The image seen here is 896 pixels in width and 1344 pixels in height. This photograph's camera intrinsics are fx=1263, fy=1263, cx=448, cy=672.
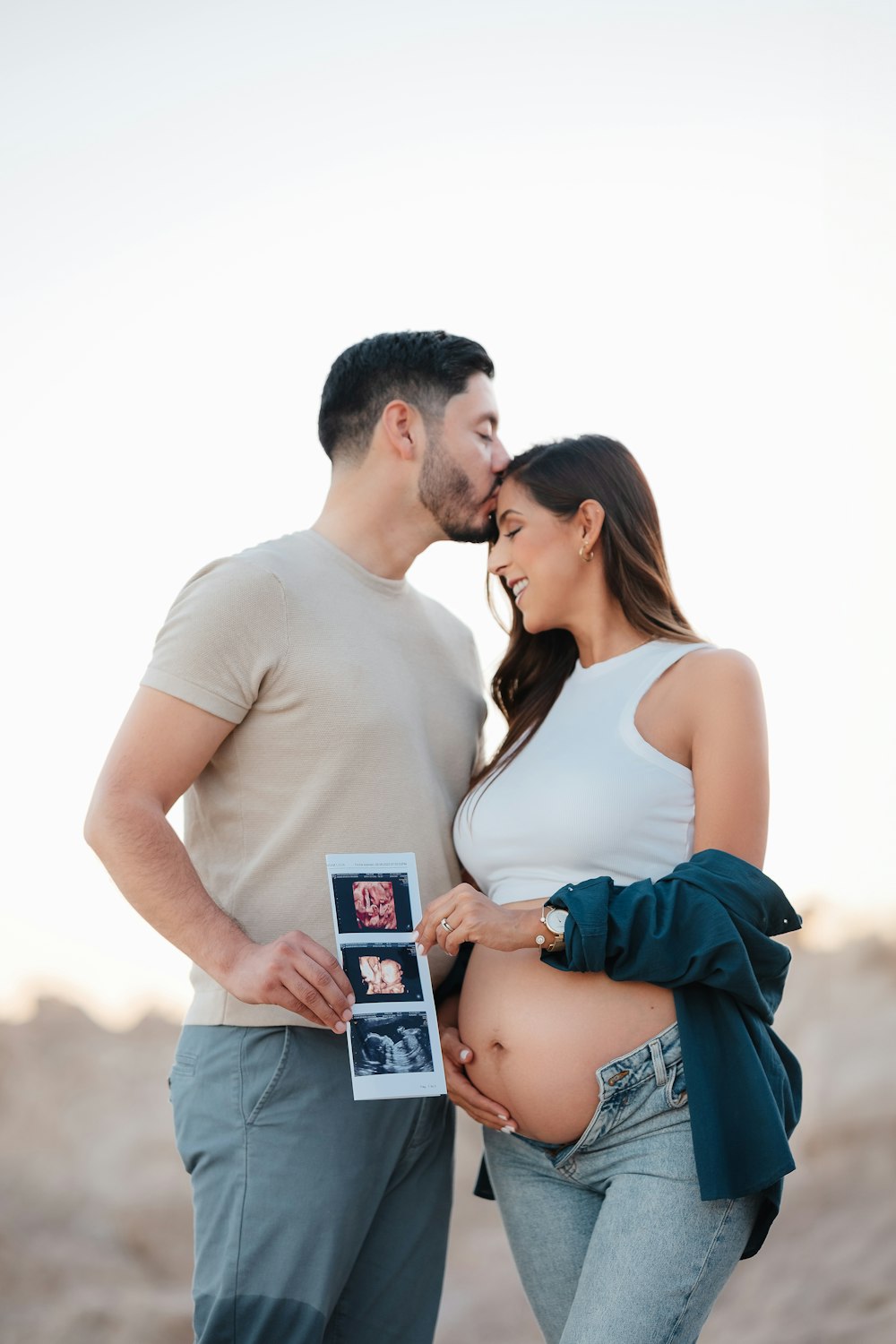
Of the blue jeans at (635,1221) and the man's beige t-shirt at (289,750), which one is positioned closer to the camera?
the blue jeans at (635,1221)

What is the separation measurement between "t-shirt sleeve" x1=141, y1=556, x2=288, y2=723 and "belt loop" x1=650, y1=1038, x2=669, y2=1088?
1.09 metres

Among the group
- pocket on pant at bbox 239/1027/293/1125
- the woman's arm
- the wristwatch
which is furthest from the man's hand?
the woman's arm

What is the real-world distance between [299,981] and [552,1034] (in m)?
0.53

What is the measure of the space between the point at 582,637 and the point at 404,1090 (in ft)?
4.00

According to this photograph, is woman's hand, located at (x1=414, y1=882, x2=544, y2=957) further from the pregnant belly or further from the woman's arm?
the woman's arm

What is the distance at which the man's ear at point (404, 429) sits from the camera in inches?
125

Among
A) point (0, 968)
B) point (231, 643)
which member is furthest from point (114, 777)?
point (0, 968)

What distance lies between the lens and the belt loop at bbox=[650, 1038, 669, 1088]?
2385mm

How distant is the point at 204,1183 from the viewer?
103 inches

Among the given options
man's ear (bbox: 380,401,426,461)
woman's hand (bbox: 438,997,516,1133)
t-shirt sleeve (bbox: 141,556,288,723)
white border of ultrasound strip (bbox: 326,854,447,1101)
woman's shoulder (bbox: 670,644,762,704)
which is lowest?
woman's hand (bbox: 438,997,516,1133)

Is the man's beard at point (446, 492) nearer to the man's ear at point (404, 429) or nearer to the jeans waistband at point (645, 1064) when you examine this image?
the man's ear at point (404, 429)

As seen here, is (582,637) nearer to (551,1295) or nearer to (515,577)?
(515,577)

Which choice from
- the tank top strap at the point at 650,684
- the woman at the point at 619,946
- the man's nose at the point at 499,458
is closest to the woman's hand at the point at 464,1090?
the woman at the point at 619,946

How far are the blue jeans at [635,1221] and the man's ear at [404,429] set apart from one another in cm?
155
